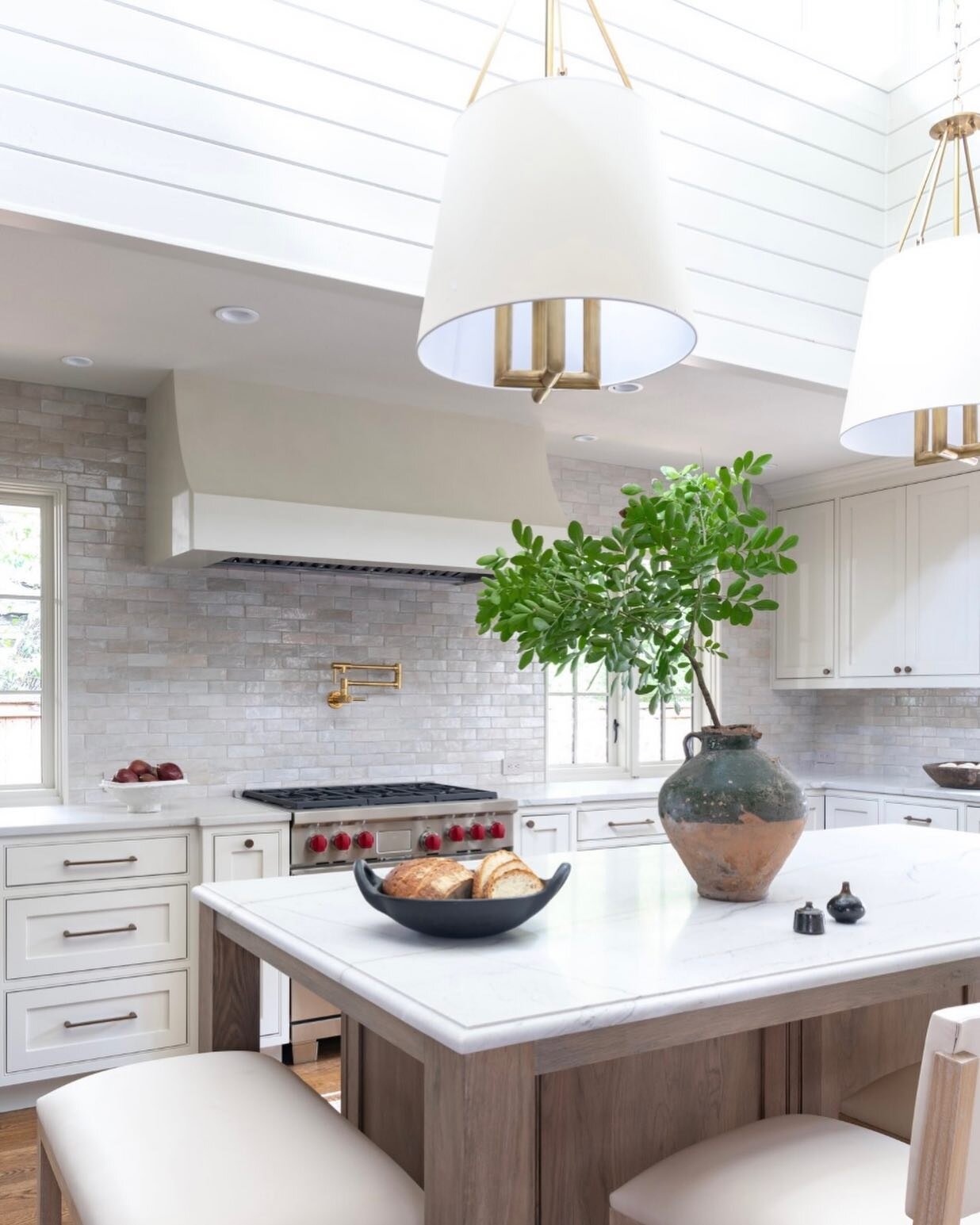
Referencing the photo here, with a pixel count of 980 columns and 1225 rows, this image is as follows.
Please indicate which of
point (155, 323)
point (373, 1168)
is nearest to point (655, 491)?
point (373, 1168)

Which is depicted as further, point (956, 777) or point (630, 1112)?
point (956, 777)

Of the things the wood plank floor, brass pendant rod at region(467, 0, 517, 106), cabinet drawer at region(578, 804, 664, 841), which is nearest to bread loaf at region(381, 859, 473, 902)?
brass pendant rod at region(467, 0, 517, 106)

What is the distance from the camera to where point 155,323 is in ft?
11.4

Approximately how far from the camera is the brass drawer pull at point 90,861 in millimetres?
3635

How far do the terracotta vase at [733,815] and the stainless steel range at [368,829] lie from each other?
2135 millimetres

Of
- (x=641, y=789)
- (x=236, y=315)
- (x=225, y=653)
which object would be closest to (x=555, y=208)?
(x=236, y=315)

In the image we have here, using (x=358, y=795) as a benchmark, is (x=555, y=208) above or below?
above

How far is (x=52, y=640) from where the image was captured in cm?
429

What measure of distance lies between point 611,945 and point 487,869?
0.72 feet

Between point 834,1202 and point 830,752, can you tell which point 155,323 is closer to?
point 834,1202

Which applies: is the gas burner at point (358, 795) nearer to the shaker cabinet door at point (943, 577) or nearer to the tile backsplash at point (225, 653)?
the tile backsplash at point (225, 653)

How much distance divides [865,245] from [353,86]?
7.34ft

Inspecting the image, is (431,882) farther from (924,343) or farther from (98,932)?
(98,932)

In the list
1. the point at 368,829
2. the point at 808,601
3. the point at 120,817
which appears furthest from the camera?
the point at 808,601
